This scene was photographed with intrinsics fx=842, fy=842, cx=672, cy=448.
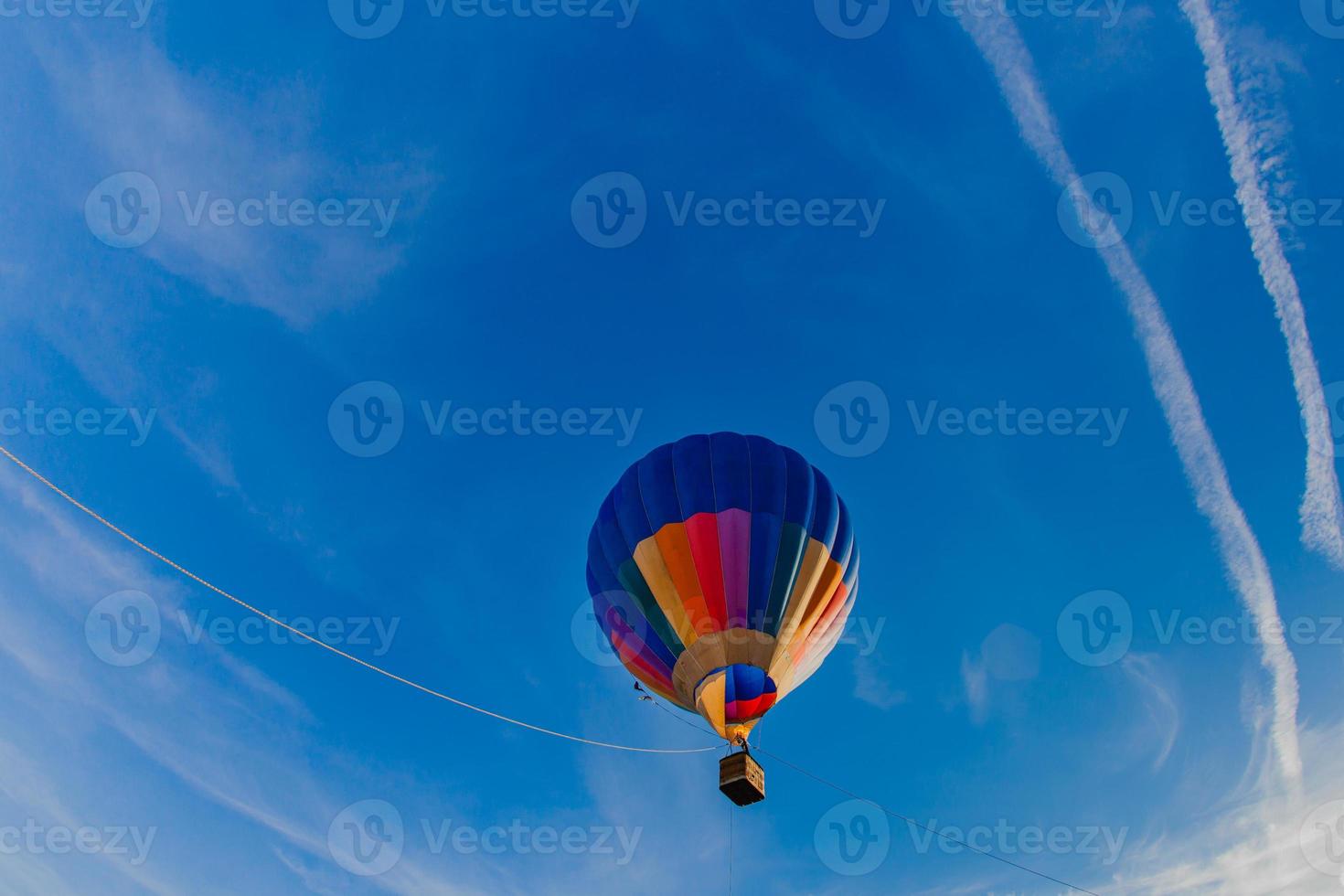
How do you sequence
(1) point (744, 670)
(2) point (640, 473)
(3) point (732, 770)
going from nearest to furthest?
(3) point (732, 770), (1) point (744, 670), (2) point (640, 473)

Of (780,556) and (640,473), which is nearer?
(780,556)

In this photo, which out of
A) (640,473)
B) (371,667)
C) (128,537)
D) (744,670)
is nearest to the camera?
(128,537)

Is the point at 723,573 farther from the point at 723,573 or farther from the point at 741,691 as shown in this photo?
the point at 741,691

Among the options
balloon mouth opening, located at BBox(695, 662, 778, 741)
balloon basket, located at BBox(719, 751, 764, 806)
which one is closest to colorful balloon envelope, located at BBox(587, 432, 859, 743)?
balloon mouth opening, located at BBox(695, 662, 778, 741)

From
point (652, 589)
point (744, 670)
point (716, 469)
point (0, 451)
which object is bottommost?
point (0, 451)

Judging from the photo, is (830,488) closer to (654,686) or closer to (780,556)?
(780,556)

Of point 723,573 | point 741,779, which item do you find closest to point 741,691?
point 741,779

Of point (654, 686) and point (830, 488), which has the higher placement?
point (830, 488)

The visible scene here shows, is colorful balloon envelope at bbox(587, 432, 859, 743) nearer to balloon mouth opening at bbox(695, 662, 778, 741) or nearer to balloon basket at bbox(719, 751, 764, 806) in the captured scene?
balloon mouth opening at bbox(695, 662, 778, 741)

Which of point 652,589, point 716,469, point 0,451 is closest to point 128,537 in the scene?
point 0,451
